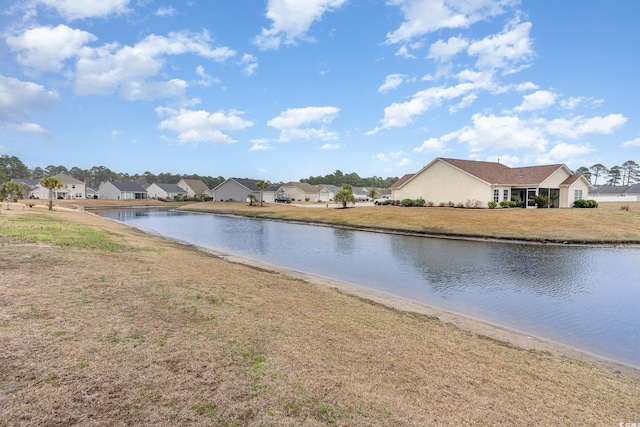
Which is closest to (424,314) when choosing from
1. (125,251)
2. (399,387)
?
(399,387)

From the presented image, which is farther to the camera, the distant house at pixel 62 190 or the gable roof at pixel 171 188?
the gable roof at pixel 171 188

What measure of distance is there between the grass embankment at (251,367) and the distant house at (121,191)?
98.1 meters

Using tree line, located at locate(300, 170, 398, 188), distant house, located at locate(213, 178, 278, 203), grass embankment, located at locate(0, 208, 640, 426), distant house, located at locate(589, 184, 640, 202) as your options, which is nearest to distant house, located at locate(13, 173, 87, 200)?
distant house, located at locate(213, 178, 278, 203)

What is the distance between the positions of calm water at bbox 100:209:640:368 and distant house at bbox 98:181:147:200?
79.9m

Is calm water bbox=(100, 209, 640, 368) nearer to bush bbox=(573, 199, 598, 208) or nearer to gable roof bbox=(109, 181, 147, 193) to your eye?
bush bbox=(573, 199, 598, 208)

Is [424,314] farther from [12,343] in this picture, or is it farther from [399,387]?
[12,343]

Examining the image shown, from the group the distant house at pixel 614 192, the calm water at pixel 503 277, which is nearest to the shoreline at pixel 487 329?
the calm water at pixel 503 277

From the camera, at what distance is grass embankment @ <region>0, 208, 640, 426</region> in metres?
4.31

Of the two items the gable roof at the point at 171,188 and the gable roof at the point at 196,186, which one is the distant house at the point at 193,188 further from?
the gable roof at the point at 171,188

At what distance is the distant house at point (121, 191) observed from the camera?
95688 mm

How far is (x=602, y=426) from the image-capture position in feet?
15.5

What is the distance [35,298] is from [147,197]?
10725 cm

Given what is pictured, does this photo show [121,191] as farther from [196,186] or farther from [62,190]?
[196,186]

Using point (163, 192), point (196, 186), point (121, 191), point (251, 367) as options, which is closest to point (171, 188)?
point (163, 192)
